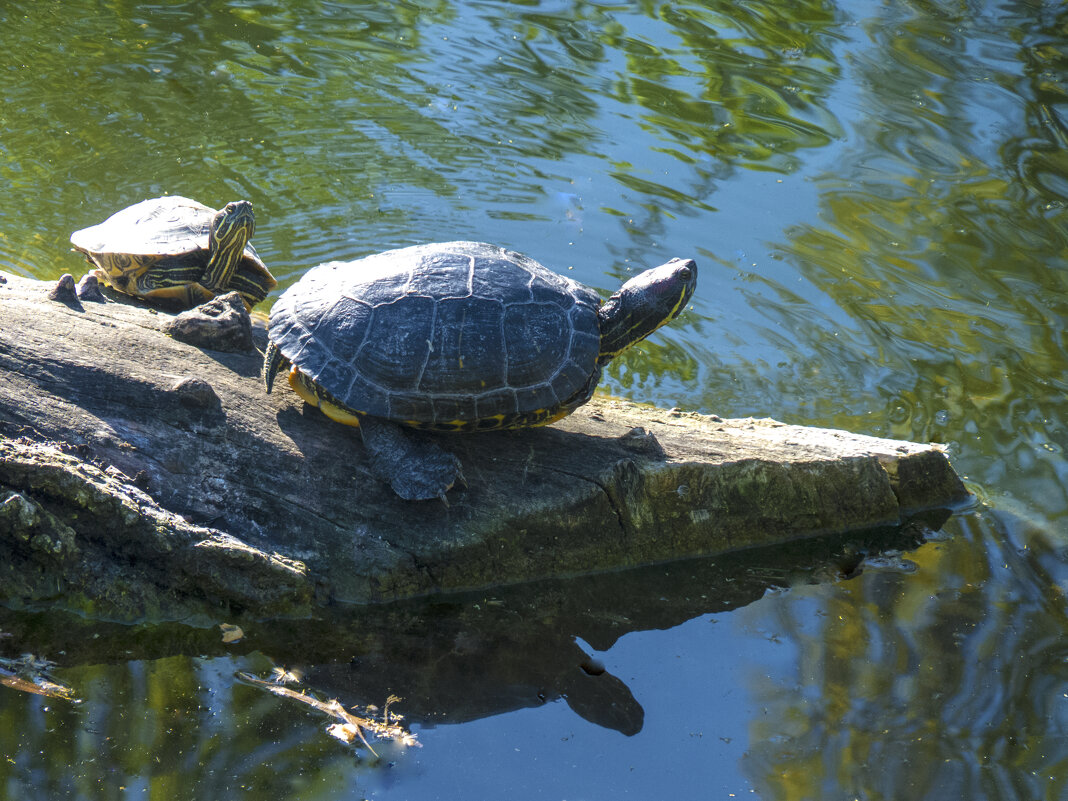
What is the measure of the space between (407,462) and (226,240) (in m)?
2.32

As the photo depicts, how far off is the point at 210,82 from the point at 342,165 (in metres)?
2.11

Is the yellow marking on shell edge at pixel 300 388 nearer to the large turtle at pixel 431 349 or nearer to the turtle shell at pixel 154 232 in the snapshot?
the large turtle at pixel 431 349

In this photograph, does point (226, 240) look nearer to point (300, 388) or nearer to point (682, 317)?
point (300, 388)

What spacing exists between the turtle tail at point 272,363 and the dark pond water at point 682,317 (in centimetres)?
110

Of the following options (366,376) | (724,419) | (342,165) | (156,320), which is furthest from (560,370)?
(342,165)

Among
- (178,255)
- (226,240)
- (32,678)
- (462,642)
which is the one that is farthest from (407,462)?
(178,255)

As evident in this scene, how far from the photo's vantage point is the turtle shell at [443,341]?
3680mm

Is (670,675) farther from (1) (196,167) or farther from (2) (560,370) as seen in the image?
(1) (196,167)

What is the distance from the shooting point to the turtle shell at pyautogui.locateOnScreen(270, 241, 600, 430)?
3.68 m

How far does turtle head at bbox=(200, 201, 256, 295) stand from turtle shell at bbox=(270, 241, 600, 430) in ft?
4.76

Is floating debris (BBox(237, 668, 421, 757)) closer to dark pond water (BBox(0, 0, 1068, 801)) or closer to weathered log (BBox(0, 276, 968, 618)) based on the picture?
dark pond water (BBox(0, 0, 1068, 801))

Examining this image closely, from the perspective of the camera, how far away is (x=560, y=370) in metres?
3.81

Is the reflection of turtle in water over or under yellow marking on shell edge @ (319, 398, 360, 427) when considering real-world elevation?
under

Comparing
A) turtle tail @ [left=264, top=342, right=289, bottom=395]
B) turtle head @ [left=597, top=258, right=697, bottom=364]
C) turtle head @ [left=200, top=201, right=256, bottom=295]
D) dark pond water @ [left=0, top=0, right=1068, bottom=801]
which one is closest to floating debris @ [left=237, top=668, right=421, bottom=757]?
dark pond water @ [left=0, top=0, right=1068, bottom=801]
